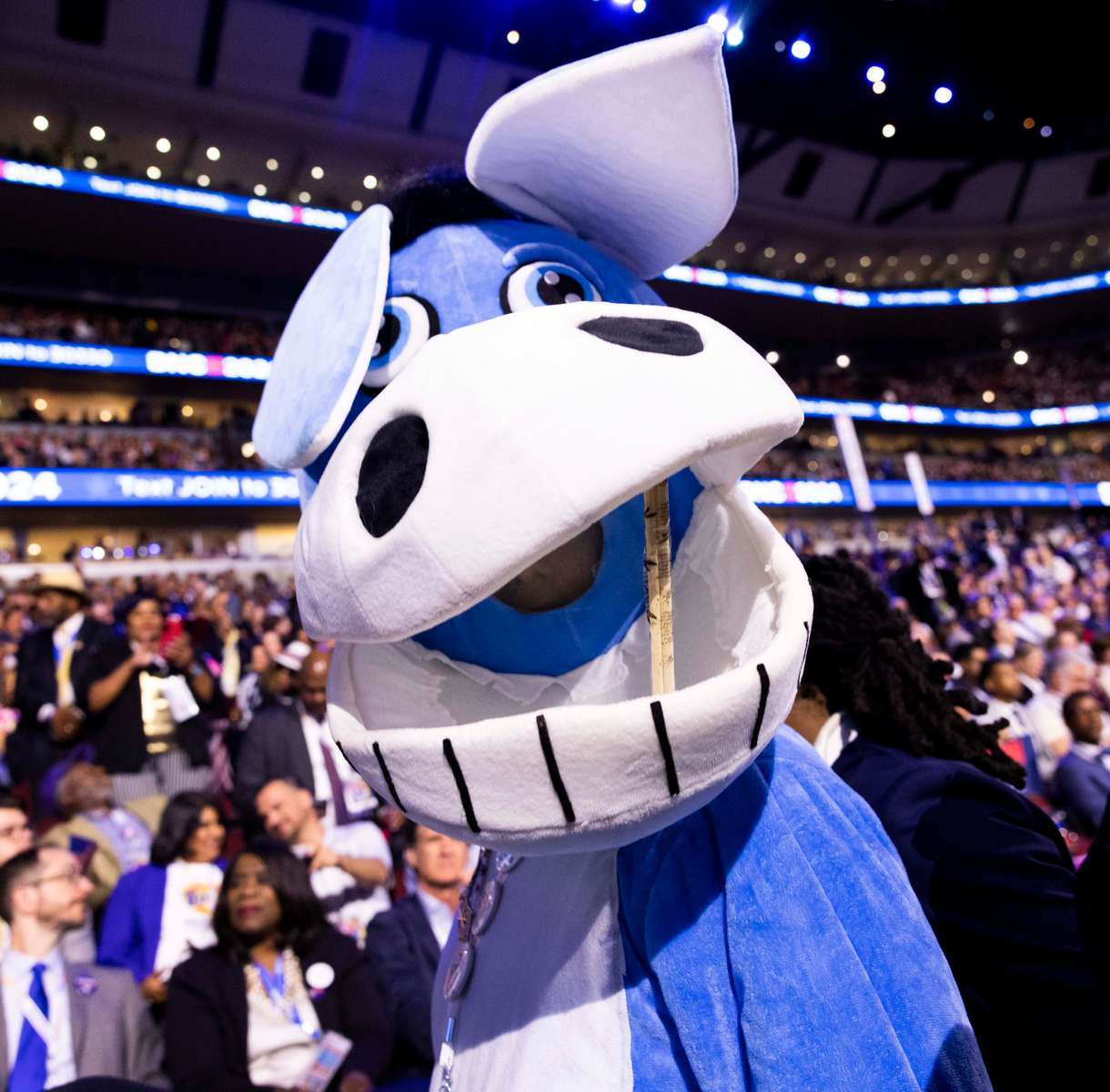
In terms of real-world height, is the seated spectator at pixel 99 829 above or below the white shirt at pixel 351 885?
below

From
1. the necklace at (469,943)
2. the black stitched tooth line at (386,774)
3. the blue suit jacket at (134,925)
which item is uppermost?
the black stitched tooth line at (386,774)

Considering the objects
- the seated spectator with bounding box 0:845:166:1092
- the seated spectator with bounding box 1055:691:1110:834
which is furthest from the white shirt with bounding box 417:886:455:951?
the seated spectator with bounding box 1055:691:1110:834

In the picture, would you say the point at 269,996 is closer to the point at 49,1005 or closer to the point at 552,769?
the point at 49,1005

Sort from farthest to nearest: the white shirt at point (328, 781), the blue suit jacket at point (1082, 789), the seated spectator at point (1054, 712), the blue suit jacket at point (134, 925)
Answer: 1. the seated spectator at point (1054, 712)
2. the blue suit jacket at point (1082, 789)
3. the white shirt at point (328, 781)
4. the blue suit jacket at point (134, 925)

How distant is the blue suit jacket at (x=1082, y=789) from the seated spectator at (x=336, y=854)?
8.16 ft

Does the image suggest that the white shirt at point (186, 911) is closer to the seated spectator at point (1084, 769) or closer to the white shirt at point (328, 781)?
the white shirt at point (328, 781)

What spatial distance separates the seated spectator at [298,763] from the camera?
315cm

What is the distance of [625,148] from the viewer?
938 mm

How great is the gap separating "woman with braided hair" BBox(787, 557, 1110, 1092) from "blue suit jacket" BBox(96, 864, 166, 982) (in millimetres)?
1994

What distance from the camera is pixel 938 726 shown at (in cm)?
136

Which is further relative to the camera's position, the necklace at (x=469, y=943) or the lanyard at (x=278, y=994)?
the lanyard at (x=278, y=994)

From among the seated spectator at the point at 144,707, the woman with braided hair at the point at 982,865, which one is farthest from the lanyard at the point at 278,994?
the woman with braided hair at the point at 982,865

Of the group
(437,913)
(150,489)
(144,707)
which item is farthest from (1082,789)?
(150,489)

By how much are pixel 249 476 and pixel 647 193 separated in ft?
42.5
